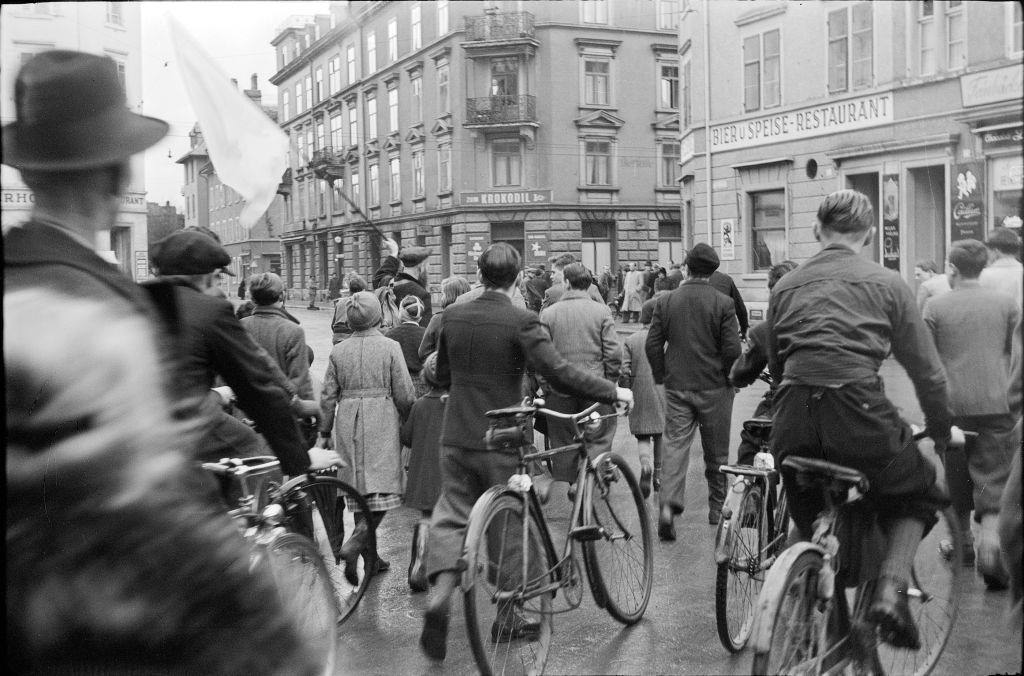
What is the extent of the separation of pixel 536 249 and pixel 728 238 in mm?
11360

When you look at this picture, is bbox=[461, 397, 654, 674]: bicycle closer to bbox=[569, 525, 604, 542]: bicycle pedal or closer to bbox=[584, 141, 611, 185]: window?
bbox=[569, 525, 604, 542]: bicycle pedal

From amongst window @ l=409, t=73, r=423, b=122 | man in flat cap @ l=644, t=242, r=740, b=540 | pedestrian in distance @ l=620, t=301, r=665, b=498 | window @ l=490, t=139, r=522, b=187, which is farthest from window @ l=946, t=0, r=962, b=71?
window @ l=490, t=139, r=522, b=187

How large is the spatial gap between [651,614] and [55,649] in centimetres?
422

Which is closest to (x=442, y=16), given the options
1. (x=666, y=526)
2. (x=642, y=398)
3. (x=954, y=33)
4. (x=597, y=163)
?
(x=954, y=33)

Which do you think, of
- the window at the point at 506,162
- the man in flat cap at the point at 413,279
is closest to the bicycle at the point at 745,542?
the man in flat cap at the point at 413,279

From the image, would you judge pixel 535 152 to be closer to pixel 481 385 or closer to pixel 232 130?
pixel 481 385

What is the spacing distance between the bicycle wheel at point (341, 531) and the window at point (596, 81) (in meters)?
31.4

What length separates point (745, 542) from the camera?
461cm

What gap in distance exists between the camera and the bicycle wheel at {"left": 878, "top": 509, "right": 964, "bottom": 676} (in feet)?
13.1

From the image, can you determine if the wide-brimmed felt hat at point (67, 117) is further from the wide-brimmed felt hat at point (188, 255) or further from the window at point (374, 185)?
the window at point (374, 185)

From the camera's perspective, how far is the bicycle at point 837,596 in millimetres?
3314

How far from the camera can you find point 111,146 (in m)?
1.61

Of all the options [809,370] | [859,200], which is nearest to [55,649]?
[809,370]

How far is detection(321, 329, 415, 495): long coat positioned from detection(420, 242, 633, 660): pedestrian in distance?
4.23ft
